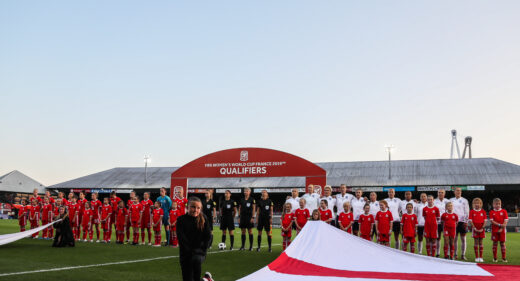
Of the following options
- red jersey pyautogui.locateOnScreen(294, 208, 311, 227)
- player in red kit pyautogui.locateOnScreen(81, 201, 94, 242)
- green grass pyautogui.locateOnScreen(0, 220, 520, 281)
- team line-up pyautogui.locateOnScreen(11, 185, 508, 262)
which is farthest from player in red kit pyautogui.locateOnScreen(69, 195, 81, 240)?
red jersey pyautogui.locateOnScreen(294, 208, 311, 227)

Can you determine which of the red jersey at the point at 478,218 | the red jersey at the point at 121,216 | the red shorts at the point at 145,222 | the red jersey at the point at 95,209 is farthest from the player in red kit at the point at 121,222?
the red jersey at the point at 478,218

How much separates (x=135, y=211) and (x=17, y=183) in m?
45.3

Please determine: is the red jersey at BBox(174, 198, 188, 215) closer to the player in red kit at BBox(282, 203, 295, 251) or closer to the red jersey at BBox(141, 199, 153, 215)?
the red jersey at BBox(141, 199, 153, 215)

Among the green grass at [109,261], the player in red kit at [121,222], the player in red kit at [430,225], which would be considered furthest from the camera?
the player in red kit at [121,222]

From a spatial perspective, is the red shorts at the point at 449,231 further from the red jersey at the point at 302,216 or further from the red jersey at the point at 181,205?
the red jersey at the point at 181,205

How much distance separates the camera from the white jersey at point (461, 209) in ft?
39.7

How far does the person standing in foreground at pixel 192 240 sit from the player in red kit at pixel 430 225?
819 cm

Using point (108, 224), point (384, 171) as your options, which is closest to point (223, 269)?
point (108, 224)

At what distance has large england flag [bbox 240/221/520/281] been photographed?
657 centimetres

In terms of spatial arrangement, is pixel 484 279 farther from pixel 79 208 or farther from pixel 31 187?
pixel 31 187

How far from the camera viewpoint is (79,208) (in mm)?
16094

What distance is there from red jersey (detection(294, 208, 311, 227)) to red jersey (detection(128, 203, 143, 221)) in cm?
565

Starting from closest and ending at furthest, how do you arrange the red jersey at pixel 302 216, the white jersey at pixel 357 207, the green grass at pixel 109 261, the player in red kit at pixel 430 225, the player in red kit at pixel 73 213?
1. the green grass at pixel 109 261
2. the player in red kit at pixel 430 225
3. the red jersey at pixel 302 216
4. the white jersey at pixel 357 207
5. the player in red kit at pixel 73 213

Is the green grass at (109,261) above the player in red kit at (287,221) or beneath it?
beneath
